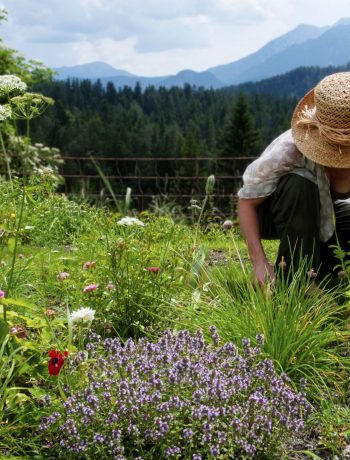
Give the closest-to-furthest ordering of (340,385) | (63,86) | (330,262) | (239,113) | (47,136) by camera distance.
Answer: (340,385), (330,262), (239,113), (47,136), (63,86)

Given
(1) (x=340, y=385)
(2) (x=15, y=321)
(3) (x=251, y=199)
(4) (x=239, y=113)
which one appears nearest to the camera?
→ (1) (x=340, y=385)

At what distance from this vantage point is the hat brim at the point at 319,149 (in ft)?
9.55

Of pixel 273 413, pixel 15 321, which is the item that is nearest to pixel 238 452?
pixel 273 413

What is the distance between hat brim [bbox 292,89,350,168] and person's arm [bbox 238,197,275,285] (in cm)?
38

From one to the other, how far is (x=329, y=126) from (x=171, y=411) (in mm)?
1585

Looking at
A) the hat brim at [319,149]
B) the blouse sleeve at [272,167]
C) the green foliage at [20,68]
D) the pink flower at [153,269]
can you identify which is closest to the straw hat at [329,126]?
the hat brim at [319,149]

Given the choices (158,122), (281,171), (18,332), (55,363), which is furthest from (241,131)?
(55,363)

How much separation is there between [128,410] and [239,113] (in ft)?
228

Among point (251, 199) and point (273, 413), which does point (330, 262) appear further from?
point (273, 413)

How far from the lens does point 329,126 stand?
2.90 m

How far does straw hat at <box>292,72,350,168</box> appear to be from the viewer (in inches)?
111

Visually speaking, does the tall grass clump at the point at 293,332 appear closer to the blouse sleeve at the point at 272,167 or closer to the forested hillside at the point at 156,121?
the blouse sleeve at the point at 272,167

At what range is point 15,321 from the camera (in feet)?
8.27

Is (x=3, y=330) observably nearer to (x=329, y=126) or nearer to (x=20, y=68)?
(x=329, y=126)
